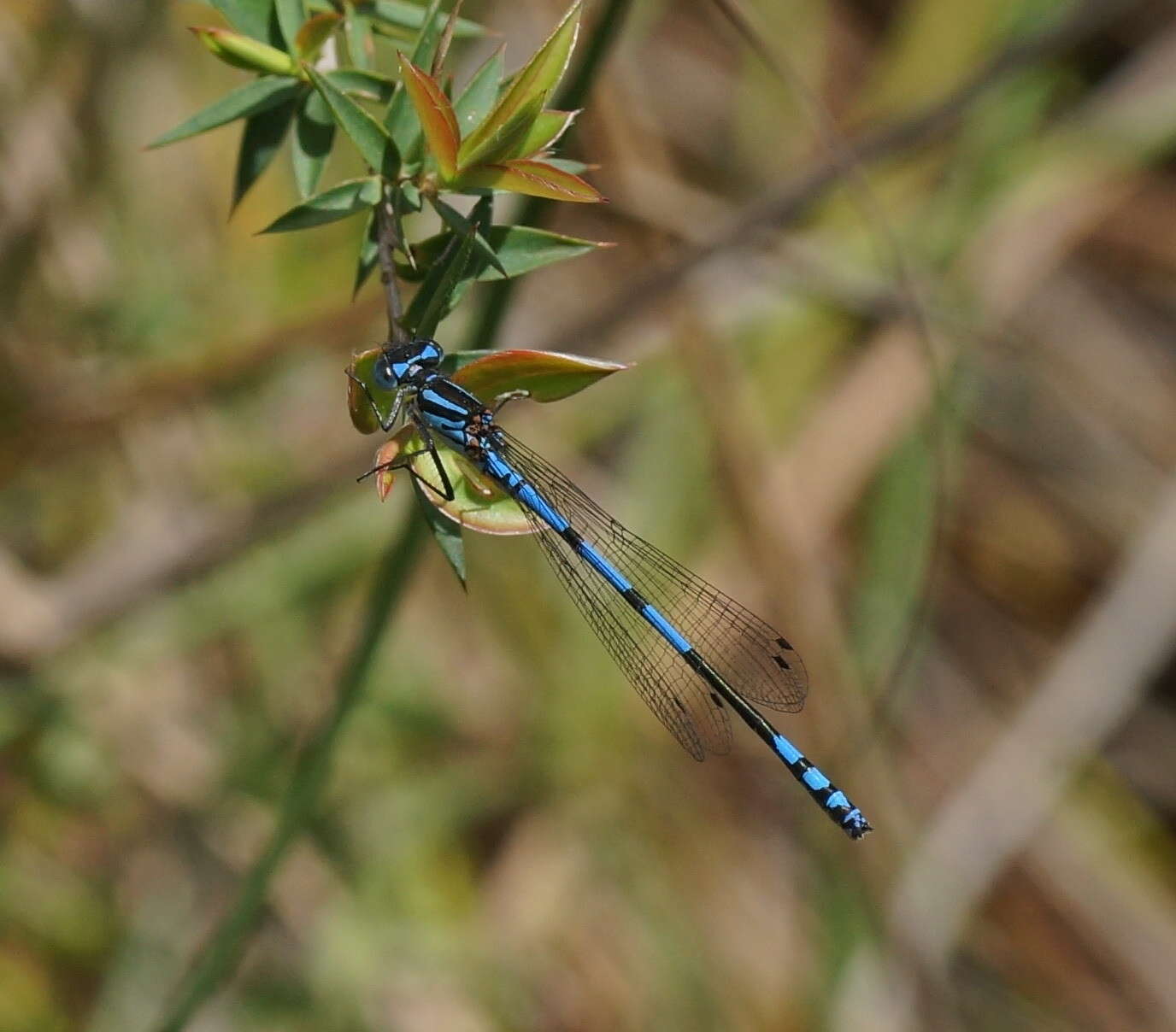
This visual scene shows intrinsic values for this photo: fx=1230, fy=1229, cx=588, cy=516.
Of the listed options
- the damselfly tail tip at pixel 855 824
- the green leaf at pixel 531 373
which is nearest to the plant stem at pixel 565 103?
the green leaf at pixel 531 373

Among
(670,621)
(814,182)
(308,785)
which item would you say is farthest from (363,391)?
(814,182)

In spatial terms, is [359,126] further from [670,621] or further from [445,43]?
[670,621]

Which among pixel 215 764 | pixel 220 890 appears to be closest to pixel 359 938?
pixel 220 890

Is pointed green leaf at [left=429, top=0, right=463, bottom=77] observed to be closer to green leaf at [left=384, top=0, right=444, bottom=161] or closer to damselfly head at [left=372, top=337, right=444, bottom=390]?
green leaf at [left=384, top=0, right=444, bottom=161]

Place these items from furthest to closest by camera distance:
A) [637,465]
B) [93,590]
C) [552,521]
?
[637,465] < [93,590] < [552,521]

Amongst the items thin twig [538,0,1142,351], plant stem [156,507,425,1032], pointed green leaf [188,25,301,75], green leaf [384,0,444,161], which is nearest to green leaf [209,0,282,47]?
pointed green leaf [188,25,301,75]

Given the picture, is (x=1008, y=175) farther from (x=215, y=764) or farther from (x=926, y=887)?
(x=215, y=764)
